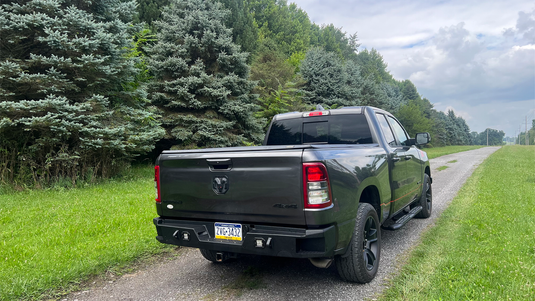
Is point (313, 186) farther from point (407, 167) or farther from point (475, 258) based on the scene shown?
point (407, 167)

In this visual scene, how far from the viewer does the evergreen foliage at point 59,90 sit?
864cm

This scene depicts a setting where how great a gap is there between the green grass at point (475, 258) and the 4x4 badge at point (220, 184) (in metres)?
1.81

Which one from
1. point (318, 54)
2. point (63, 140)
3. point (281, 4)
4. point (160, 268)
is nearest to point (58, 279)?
point (160, 268)

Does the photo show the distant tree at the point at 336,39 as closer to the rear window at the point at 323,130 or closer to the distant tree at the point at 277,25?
the distant tree at the point at 277,25

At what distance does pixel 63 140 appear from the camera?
368 inches

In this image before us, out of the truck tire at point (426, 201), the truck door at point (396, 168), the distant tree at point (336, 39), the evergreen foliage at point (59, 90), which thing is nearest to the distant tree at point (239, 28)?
the evergreen foliage at point (59, 90)

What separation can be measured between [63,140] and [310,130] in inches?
305

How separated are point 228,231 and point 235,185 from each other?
0.45m

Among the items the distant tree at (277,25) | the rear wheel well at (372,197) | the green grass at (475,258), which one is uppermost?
the distant tree at (277,25)

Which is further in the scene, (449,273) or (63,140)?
Answer: (63,140)

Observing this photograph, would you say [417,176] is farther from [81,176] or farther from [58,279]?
[81,176]

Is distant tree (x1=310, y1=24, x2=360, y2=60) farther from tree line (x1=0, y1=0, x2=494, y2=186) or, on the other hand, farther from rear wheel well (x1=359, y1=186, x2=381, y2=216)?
rear wheel well (x1=359, y1=186, x2=381, y2=216)

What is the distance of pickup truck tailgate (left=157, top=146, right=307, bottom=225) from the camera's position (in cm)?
295

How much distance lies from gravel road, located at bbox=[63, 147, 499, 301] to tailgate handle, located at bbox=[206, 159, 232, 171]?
1.28 meters
